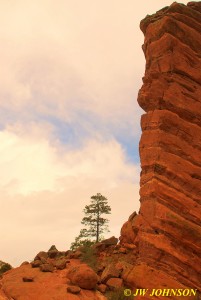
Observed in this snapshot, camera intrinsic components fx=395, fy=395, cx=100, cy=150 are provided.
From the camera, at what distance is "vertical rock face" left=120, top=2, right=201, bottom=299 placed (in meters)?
27.8

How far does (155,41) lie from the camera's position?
116 feet

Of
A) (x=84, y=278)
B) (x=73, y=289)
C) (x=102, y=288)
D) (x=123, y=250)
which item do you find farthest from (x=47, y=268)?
(x=123, y=250)

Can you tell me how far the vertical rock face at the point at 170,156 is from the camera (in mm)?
27797

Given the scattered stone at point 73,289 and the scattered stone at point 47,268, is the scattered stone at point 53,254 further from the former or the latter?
the scattered stone at point 73,289

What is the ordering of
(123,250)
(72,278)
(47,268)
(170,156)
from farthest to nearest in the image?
(123,250) < (170,156) < (47,268) < (72,278)

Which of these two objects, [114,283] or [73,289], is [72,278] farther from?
[114,283]

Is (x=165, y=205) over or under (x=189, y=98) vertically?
under

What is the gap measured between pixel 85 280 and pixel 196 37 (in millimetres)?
23054

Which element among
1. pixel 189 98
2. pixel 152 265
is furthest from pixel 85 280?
pixel 189 98

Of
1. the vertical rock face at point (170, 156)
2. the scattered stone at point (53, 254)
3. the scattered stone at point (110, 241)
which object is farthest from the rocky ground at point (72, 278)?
the scattered stone at point (53, 254)

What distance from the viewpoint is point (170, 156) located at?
3102 cm

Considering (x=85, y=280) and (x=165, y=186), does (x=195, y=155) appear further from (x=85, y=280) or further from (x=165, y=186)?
(x=85, y=280)

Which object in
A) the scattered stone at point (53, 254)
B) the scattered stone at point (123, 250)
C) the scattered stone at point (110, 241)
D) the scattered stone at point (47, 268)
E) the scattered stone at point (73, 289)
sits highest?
the scattered stone at point (110, 241)

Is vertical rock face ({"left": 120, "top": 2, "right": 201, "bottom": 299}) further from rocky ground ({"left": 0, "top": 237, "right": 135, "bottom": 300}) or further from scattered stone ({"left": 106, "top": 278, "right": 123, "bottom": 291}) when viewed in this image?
rocky ground ({"left": 0, "top": 237, "right": 135, "bottom": 300})
